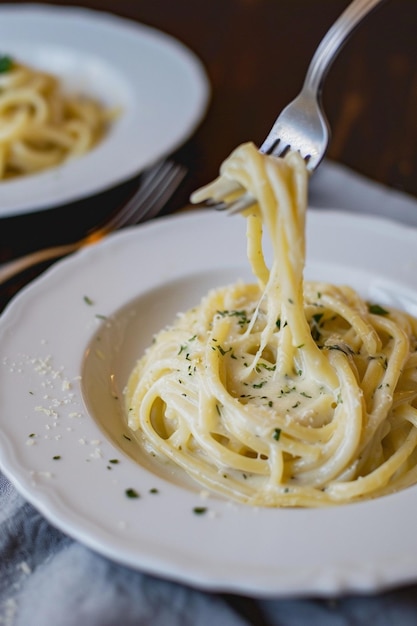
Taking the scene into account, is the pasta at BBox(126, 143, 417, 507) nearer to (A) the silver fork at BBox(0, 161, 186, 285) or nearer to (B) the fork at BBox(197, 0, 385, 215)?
(B) the fork at BBox(197, 0, 385, 215)

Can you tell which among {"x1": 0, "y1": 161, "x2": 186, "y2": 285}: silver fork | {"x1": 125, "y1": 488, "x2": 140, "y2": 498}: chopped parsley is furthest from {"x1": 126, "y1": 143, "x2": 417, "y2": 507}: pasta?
{"x1": 0, "y1": 161, "x2": 186, "y2": 285}: silver fork

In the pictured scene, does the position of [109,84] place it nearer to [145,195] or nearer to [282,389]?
[145,195]

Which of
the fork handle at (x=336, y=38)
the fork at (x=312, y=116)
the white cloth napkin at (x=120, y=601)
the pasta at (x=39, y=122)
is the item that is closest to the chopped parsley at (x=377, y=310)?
the fork at (x=312, y=116)

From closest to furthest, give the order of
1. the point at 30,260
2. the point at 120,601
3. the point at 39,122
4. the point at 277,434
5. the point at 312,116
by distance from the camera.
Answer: the point at 120,601 → the point at 277,434 → the point at 312,116 → the point at 30,260 → the point at 39,122

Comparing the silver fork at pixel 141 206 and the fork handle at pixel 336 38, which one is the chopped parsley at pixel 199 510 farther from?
the silver fork at pixel 141 206

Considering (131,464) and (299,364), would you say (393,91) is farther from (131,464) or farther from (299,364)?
(131,464)

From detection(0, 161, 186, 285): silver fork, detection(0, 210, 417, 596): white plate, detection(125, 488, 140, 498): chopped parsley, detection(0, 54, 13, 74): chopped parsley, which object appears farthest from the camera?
detection(0, 54, 13, 74): chopped parsley

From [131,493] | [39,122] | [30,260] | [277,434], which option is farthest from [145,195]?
[131,493]

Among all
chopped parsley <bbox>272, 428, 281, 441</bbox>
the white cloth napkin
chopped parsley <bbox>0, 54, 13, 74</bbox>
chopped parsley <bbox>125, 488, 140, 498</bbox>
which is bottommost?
chopped parsley <bbox>0, 54, 13, 74</bbox>
